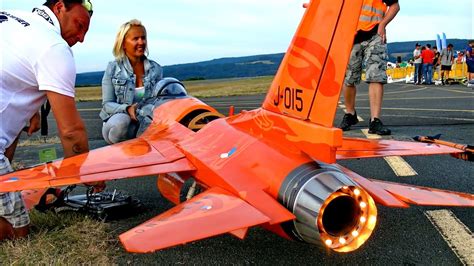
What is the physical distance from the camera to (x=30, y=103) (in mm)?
3570

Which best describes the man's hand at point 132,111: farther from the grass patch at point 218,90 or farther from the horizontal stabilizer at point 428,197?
the grass patch at point 218,90

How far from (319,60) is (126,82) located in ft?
12.1

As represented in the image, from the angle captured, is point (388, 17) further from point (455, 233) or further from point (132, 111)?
point (455, 233)

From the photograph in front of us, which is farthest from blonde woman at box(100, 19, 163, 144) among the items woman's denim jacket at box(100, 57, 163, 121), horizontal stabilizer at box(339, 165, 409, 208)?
horizontal stabilizer at box(339, 165, 409, 208)

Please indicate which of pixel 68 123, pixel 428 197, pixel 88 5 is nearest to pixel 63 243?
pixel 68 123

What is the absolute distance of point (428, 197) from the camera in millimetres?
3199

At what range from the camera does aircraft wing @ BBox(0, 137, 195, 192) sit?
3.45 m

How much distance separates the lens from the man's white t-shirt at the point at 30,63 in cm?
321

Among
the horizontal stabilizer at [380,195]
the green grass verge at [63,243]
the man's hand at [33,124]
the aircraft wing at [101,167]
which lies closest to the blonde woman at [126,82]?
the man's hand at [33,124]

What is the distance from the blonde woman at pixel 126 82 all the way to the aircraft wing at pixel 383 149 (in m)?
2.83

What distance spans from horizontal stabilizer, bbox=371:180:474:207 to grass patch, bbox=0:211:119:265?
2179 mm

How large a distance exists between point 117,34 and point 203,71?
10621 cm

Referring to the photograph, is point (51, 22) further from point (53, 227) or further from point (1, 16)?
point (53, 227)

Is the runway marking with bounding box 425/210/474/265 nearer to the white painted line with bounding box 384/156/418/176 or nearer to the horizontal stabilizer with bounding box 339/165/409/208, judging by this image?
the horizontal stabilizer with bounding box 339/165/409/208
